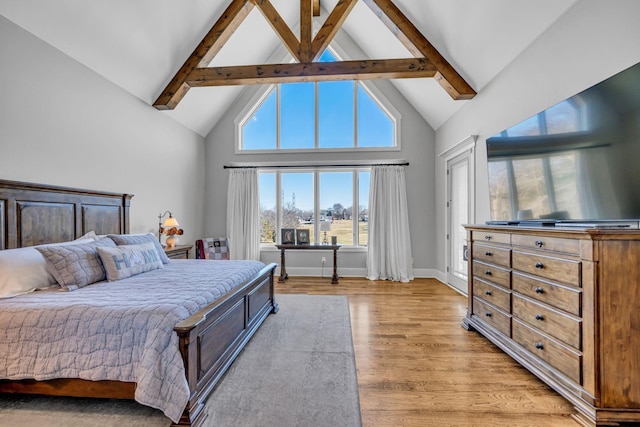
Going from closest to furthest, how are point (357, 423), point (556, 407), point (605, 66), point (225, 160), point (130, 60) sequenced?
point (357, 423) < point (556, 407) < point (605, 66) < point (130, 60) < point (225, 160)

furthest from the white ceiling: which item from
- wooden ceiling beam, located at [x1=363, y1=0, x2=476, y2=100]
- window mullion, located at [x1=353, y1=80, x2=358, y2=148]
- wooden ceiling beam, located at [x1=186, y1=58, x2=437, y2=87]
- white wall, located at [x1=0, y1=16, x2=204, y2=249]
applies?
window mullion, located at [x1=353, y1=80, x2=358, y2=148]

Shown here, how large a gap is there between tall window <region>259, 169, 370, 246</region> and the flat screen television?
315 cm

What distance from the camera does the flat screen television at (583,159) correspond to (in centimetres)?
174

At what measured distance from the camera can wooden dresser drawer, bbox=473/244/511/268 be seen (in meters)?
2.47

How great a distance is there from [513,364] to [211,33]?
16.8ft

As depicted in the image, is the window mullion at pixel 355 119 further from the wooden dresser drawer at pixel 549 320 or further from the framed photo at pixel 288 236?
the wooden dresser drawer at pixel 549 320

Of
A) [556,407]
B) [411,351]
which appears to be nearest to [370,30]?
[411,351]

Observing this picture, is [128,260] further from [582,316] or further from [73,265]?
[582,316]

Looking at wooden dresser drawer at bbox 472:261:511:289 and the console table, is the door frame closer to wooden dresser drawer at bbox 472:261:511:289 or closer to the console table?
wooden dresser drawer at bbox 472:261:511:289

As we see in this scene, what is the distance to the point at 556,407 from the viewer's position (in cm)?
188

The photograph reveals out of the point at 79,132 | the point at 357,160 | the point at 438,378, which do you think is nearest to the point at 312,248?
the point at 357,160

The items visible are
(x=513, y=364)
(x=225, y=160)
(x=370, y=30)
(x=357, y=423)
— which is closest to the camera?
(x=357, y=423)

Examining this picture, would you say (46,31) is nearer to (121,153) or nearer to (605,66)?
(121,153)

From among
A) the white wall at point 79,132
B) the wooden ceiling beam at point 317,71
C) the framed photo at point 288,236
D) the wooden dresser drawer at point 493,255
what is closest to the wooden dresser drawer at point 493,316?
the wooden dresser drawer at point 493,255
